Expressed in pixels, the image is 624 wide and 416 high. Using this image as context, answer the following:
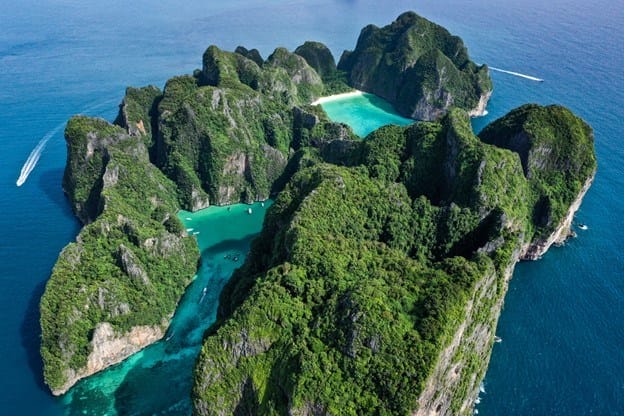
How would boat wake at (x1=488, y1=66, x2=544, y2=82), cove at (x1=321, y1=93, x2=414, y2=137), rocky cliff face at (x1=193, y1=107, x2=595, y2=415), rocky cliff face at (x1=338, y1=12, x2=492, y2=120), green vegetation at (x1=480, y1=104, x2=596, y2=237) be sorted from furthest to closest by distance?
boat wake at (x1=488, y1=66, x2=544, y2=82) → rocky cliff face at (x1=338, y1=12, x2=492, y2=120) → cove at (x1=321, y1=93, x2=414, y2=137) → green vegetation at (x1=480, y1=104, x2=596, y2=237) → rocky cliff face at (x1=193, y1=107, x2=595, y2=415)

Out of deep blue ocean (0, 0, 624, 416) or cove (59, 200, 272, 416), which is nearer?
cove (59, 200, 272, 416)

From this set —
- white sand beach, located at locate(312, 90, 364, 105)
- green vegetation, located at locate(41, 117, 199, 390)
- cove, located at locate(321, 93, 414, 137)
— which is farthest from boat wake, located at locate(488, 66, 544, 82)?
green vegetation, located at locate(41, 117, 199, 390)

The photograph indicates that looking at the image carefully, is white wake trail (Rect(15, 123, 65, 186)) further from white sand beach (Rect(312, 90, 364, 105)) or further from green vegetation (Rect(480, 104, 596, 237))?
green vegetation (Rect(480, 104, 596, 237))

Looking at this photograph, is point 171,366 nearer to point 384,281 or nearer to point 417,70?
point 384,281

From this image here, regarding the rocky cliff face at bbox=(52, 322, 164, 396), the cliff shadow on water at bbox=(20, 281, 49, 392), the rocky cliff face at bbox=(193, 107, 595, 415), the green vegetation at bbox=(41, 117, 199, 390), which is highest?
the rocky cliff face at bbox=(193, 107, 595, 415)

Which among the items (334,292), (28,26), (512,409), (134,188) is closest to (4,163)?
(134,188)

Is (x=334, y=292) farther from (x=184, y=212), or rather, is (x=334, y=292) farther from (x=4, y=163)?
(x=4, y=163)
